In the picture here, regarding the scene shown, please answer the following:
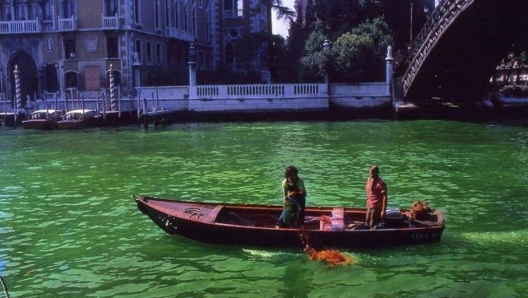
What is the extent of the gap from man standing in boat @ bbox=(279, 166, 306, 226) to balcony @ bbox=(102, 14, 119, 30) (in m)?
30.0

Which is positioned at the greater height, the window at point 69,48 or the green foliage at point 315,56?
the window at point 69,48

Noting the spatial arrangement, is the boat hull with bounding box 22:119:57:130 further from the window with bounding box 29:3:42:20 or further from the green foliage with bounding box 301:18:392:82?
the green foliage with bounding box 301:18:392:82

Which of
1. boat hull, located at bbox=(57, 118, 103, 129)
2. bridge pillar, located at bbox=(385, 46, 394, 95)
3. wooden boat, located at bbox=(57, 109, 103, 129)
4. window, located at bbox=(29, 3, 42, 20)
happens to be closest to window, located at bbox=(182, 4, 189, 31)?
window, located at bbox=(29, 3, 42, 20)

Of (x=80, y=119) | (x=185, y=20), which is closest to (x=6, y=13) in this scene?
(x=185, y=20)

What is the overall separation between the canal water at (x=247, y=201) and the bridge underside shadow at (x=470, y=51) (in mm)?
4734

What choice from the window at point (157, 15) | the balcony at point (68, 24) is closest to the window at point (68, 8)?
the balcony at point (68, 24)

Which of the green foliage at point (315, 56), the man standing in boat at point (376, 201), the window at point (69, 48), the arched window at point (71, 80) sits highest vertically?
the window at point (69, 48)

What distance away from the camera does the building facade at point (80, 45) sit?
37.2 m

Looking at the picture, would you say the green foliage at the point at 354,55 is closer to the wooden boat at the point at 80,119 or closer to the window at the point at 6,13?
the wooden boat at the point at 80,119

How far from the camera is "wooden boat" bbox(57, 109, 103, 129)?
3075 cm

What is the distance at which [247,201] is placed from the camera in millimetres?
12461

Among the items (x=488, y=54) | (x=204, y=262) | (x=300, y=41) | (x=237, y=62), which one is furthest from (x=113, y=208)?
(x=237, y=62)

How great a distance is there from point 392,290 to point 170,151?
14388 mm

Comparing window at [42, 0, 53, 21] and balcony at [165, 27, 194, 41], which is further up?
window at [42, 0, 53, 21]
